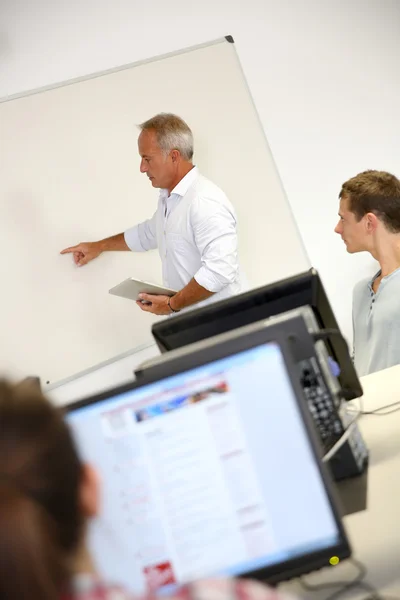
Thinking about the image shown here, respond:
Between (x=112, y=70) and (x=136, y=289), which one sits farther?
(x=112, y=70)

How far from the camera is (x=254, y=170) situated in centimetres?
381

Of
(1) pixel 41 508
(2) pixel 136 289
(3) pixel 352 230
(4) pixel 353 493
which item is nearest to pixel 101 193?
(2) pixel 136 289

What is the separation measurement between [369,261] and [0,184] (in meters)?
1.95

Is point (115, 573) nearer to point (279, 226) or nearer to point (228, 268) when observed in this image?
point (228, 268)

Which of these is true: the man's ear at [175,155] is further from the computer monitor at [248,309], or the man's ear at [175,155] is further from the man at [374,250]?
the computer monitor at [248,309]

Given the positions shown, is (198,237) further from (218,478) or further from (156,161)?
(218,478)

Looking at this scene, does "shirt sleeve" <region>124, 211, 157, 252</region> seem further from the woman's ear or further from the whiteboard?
the woman's ear

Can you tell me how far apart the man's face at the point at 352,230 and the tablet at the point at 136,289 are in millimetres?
741

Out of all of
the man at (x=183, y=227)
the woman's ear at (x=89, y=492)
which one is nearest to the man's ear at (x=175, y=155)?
the man at (x=183, y=227)

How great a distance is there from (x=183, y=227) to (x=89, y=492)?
2.54 meters

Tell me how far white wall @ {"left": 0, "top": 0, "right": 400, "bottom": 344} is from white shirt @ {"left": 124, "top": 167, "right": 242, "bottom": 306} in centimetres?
66

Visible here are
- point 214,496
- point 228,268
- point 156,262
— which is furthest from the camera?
point 156,262

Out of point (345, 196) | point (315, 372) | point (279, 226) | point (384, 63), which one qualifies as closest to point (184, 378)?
point (315, 372)

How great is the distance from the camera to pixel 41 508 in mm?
583
